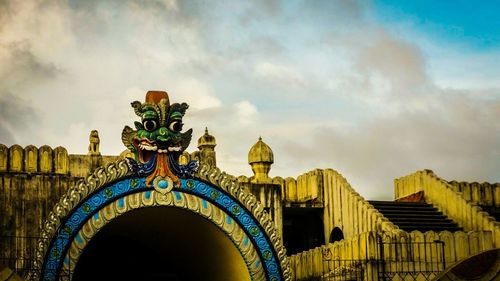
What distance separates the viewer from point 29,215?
22.0m

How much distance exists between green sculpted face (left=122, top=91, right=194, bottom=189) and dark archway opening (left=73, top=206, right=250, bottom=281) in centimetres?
75

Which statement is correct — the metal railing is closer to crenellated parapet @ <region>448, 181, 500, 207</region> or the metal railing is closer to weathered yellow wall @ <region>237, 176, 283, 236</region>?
weathered yellow wall @ <region>237, 176, 283, 236</region>

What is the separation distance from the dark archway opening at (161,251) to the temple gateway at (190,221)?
31 mm

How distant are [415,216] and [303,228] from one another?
12.3 feet

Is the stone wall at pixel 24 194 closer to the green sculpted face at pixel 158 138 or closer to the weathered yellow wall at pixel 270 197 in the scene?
the green sculpted face at pixel 158 138

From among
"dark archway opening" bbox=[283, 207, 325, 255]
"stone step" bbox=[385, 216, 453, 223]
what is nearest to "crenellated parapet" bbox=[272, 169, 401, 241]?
"dark archway opening" bbox=[283, 207, 325, 255]

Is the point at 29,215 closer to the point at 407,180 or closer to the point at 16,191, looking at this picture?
the point at 16,191

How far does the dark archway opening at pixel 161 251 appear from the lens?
2114 centimetres

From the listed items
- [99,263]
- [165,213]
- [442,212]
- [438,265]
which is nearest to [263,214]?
[165,213]

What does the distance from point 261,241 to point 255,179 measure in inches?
208

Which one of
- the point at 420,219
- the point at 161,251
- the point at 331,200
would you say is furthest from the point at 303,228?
the point at 161,251

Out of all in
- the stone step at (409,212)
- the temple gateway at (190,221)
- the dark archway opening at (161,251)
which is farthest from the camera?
the stone step at (409,212)

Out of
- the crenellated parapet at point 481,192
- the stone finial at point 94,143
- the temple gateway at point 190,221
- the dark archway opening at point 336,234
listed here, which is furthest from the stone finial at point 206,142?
the crenellated parapet at point 481,192

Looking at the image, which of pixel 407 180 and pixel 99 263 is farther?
pixel 407 180
